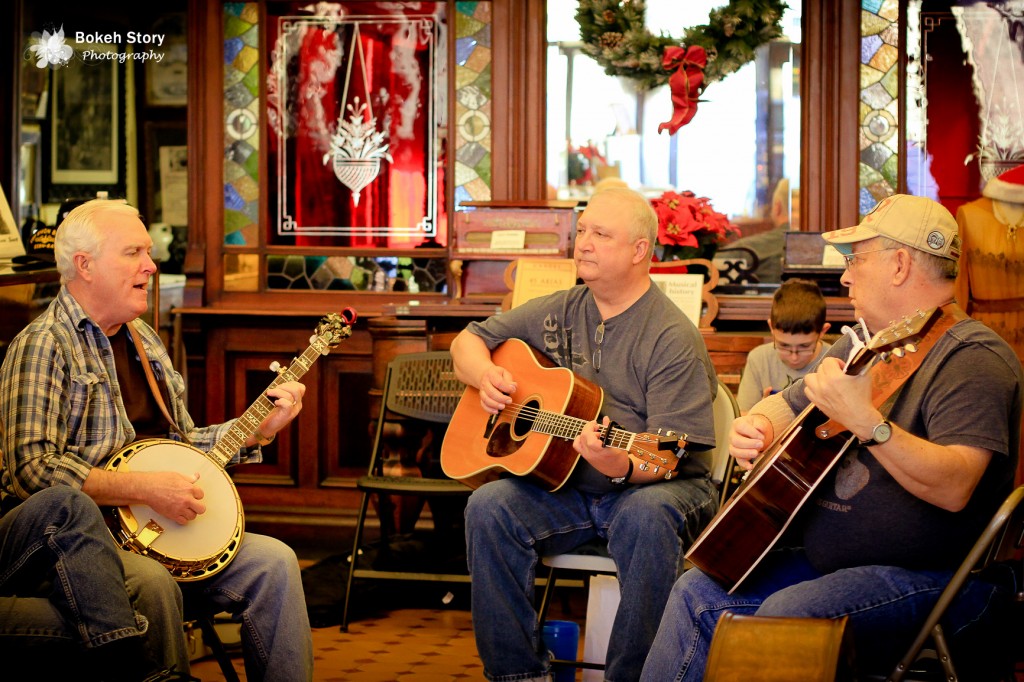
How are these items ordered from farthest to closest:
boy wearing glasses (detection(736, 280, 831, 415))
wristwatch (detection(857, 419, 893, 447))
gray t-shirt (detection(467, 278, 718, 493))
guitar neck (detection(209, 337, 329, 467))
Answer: boy wearing glasses (detection(736, 280, 831, 415)) → gray t-shirt (detection(467, 278, 718, 493)) → guitar neck (detection(209, 337, 329, 467)) → wristwatch (detection(857, 419, 893, 447))

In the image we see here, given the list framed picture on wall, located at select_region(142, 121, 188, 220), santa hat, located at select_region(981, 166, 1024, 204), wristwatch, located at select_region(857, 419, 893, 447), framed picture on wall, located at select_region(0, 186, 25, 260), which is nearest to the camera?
wristwatch, located at select_region(857, 419, 893, 447)

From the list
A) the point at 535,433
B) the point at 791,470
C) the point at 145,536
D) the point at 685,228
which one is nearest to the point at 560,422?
the point at 535,433

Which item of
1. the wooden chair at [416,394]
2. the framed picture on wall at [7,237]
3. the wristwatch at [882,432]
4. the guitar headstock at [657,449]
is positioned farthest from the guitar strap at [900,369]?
the framed picture on wall at [7,237]

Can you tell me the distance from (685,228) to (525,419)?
1.38m

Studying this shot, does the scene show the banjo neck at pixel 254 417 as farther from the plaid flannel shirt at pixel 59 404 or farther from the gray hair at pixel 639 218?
the gray hair at pixel 639 218

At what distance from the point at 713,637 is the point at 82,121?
15.1ft

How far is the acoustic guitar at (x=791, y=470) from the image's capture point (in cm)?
219

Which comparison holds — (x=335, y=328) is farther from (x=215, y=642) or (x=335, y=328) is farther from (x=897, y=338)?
(x=897, y=338)

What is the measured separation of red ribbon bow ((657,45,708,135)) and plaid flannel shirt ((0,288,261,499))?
2.52 meters

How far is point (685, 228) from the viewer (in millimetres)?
4277

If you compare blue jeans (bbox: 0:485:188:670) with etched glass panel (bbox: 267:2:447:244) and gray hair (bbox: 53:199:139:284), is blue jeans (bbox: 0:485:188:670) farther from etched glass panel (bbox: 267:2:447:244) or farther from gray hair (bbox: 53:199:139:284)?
etched glass panel (bbox: 267:2:447:244)

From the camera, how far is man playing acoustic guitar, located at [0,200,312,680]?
2555 millimetres

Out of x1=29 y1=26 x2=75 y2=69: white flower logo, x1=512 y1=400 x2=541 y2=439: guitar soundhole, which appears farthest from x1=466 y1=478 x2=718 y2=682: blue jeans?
x1=29 y1=26 x2=75 y2=69: white flower logo

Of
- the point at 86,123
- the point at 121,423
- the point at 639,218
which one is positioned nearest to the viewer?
the point at 121,423
